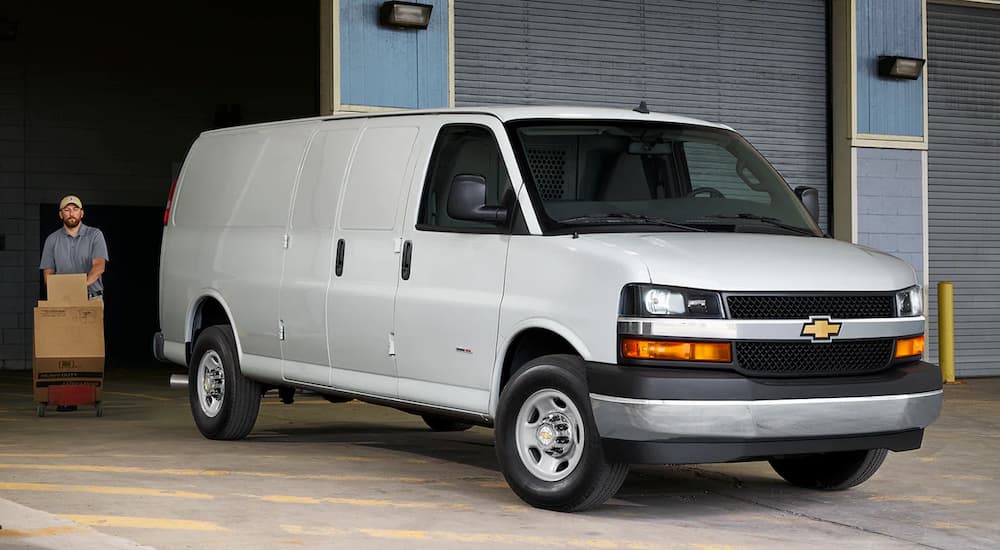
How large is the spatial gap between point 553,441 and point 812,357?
1316 mm

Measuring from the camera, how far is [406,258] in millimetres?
8367

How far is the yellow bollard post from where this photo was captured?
1700cm

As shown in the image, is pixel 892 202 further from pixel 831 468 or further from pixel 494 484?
pixel 494 484

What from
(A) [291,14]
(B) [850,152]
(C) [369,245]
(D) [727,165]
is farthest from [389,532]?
(A) [291,14]

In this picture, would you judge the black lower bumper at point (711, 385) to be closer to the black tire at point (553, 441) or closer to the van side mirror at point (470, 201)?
the black tire at point (553, 441)

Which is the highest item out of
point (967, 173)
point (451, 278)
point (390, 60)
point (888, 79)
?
point (888, 79)

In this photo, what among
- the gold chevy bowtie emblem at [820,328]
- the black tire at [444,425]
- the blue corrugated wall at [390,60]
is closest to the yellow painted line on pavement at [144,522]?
the gold chevy bowtie emblem at [820,328]

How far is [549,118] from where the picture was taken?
8188mm

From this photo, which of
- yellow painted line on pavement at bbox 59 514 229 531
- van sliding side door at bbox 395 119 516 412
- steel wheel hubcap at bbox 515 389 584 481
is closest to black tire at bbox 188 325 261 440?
van sliding side door at bbox 395 119 516 412

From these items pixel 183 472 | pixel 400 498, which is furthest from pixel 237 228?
pixel 400 498

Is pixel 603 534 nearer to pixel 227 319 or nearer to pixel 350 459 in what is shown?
pixel 350 459

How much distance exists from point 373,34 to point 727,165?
6.16 meters

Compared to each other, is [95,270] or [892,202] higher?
[892,202]

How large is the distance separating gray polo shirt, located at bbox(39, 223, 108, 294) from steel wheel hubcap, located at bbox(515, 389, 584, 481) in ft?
21.4
